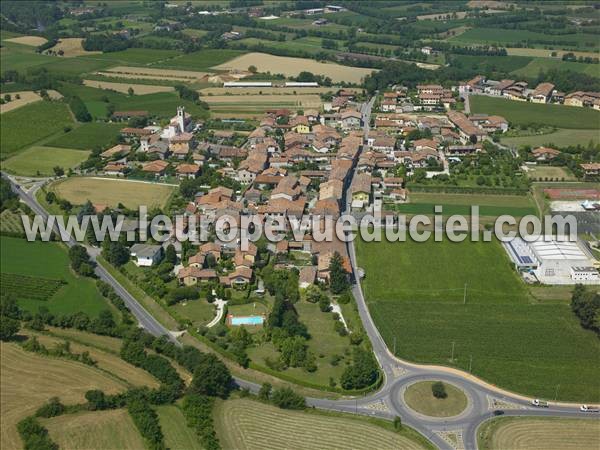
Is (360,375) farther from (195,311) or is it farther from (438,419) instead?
(195,311)

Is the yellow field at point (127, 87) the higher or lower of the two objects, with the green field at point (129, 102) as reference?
higher

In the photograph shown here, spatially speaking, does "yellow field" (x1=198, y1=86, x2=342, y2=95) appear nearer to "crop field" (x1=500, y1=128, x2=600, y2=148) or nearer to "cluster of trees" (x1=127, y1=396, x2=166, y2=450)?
"crop field" (x1=500, y1=128, x2=600, y2=148)

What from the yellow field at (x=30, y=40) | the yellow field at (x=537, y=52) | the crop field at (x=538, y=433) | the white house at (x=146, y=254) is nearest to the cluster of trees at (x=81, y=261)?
the white house at (x=146, y=254)

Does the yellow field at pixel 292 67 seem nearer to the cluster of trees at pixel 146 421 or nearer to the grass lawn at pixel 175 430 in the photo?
the grass lawn at pixel 175 430

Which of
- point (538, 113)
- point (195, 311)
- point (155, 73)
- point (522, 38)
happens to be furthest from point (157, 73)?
point (195, 311)

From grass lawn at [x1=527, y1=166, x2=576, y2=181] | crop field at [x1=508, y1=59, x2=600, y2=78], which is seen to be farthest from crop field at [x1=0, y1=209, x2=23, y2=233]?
crop field at [x1=508, y1=59, x2=600, y2=78]

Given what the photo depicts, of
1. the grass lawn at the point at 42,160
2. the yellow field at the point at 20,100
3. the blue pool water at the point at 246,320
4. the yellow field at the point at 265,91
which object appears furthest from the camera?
the yellow field at the point at 265,91
